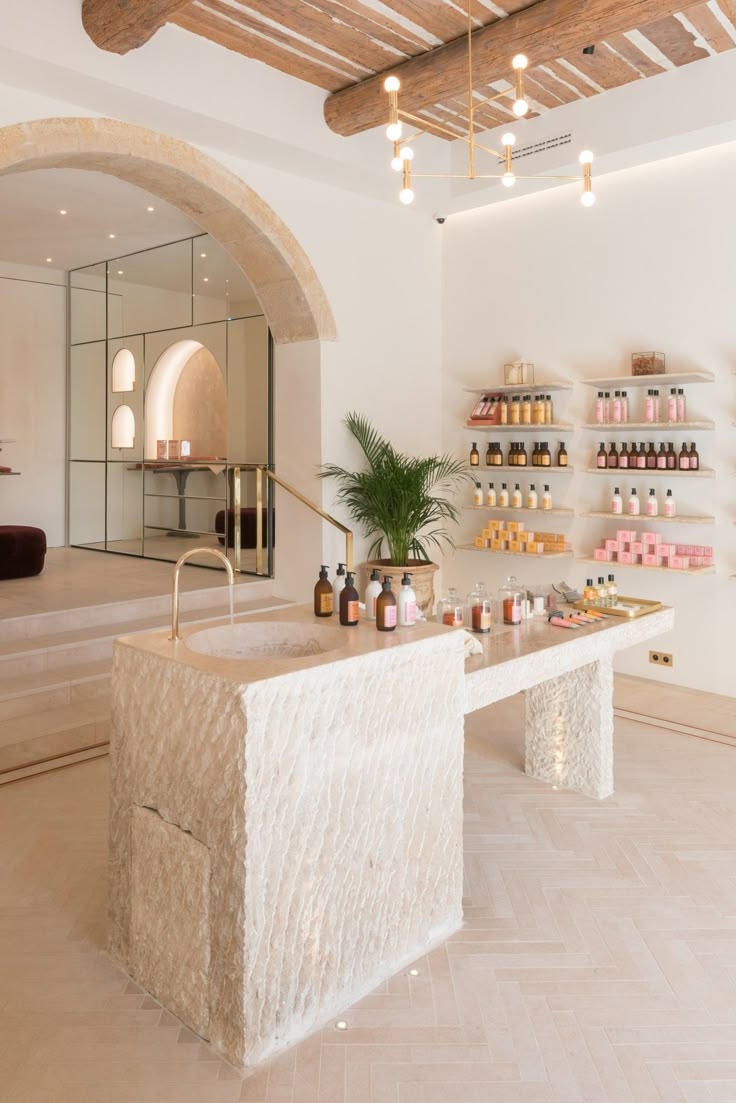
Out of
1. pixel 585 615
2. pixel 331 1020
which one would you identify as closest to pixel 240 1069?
pixel 331 1020

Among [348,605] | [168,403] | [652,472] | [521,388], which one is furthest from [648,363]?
[168,403]

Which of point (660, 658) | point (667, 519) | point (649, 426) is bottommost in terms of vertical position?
point (660, 658)

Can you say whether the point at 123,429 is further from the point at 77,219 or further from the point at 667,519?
the point at 667,519

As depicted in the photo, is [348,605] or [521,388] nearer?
[348,605]

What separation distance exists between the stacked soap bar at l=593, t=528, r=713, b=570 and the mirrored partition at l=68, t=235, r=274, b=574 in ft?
8.76

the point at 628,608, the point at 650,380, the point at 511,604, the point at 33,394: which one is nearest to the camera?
the point at 511,604

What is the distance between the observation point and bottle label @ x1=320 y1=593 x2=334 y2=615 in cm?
288

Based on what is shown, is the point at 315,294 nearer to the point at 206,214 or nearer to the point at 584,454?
the point at 206,214

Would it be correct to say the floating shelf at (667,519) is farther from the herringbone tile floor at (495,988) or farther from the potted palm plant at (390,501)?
the herringbone tile floor at (495,988)

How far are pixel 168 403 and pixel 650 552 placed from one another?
4954 mm

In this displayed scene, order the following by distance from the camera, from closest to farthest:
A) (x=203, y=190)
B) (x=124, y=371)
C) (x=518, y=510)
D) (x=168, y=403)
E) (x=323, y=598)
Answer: (x=323, y=598)
(x=203, y=190)
(x=518, y=510)
(x=168, y=403)
(x=124, y=371)

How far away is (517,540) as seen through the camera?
6.05m

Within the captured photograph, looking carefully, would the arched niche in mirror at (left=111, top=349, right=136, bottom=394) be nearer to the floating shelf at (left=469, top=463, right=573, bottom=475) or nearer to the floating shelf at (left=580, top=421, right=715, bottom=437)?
the floating shelf at (left=469, top=463, right=573, bottom=475)

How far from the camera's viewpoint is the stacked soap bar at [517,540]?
5.87 meters
